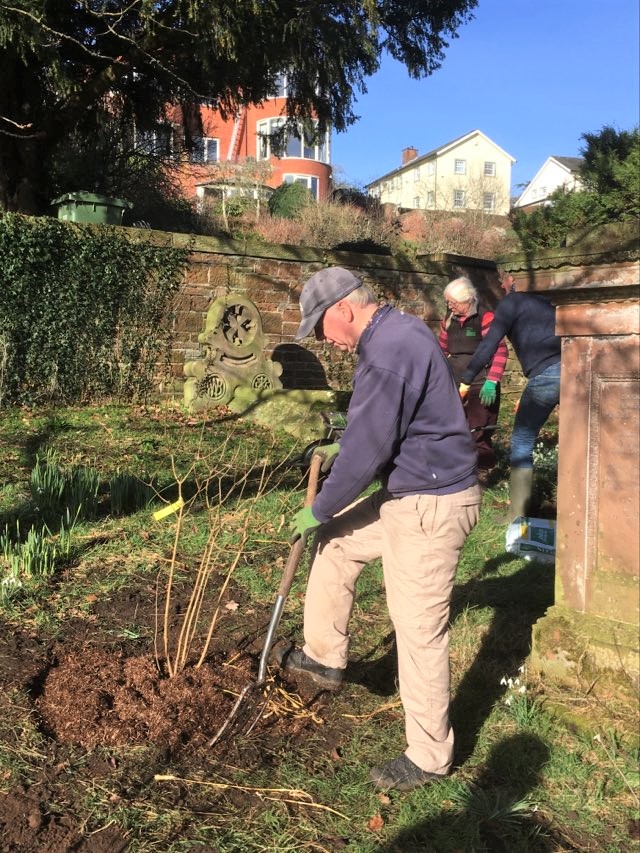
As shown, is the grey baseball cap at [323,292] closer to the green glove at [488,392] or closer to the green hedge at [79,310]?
the green glove at [488,392]

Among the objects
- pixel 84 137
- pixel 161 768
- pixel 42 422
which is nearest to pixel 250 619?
pixel 161 768

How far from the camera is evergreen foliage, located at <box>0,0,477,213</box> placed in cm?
930

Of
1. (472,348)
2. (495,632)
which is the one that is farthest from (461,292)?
(495,632)

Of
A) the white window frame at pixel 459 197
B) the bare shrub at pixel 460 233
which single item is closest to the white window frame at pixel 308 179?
the white window frame at pixel 459 197

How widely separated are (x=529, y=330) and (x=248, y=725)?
3.56 m

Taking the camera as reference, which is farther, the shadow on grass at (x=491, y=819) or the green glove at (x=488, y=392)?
the green glove at (x=488, y=392)

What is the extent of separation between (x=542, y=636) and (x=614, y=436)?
0.90 metres

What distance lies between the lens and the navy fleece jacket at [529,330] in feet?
17.6

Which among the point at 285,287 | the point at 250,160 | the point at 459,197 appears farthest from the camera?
the point at 459,197

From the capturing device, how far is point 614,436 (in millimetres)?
2986

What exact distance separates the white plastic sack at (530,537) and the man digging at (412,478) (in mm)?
2590

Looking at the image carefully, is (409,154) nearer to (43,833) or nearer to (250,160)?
(250,160)

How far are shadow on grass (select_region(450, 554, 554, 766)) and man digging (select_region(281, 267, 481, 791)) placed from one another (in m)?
0.36

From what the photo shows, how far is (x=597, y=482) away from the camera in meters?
3.06
